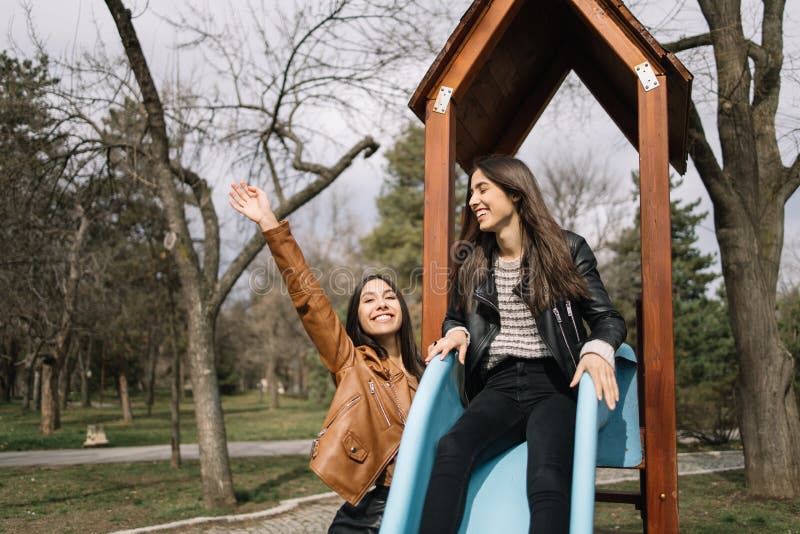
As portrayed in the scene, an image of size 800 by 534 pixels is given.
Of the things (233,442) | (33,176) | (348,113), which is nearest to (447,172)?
(348,113)

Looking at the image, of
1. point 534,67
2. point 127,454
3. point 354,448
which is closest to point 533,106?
point 534,67

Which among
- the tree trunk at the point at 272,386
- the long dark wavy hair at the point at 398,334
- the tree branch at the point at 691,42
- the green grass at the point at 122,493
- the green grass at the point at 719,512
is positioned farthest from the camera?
the tree trunk at the point at 272,386

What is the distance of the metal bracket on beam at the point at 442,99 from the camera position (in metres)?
3.40

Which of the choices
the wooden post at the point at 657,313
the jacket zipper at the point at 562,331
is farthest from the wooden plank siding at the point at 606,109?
the jacket zipper at the point at 562,331

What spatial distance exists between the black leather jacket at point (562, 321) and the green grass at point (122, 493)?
544 cm

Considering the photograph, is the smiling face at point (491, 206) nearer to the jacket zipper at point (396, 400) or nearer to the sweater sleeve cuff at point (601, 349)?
the sweater sleeve cuff at point (601, 349)

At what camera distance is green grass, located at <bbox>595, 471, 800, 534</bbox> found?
20.3ft

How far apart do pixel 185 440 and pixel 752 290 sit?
46.0 ft

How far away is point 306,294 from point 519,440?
106 centimetres

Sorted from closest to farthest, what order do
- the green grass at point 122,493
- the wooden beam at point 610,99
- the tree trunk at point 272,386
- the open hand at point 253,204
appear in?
the open hand at point 253,204 → the wooden beam at point 610,99 → the green grass at point 122,493 → the tree trunk at point 272,386

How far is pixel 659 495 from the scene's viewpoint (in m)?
2.77

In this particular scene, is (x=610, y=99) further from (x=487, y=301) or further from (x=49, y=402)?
(x=49, y=402)

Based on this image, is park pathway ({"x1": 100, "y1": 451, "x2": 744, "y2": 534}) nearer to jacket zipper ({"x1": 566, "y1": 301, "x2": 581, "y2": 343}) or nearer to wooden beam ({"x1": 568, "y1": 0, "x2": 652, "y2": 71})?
jacket zipper ({"x1": 566, "y1": 301, "x2": 581, "y2": 343})

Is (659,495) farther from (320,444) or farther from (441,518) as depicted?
(320,444)
